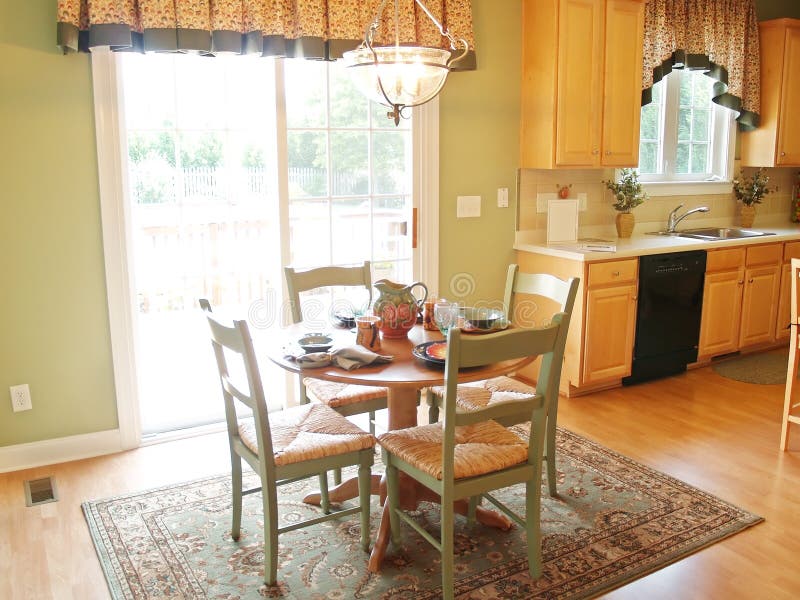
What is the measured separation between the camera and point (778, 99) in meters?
5.32

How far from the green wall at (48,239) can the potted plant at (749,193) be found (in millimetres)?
4681

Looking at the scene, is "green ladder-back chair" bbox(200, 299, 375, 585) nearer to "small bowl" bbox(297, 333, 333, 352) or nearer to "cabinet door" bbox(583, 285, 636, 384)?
"small bowl" bbox(297, 333, 333, 352)

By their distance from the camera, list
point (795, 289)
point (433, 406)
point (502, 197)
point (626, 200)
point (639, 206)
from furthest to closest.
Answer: point (639, 206), point (626, 200), point (502, 197), point (795, 289), point (433, 406)

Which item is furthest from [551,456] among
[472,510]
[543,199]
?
[543,199]

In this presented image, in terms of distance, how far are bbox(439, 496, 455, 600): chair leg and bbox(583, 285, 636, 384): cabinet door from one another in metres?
2.19

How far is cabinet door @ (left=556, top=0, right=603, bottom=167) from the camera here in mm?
4152

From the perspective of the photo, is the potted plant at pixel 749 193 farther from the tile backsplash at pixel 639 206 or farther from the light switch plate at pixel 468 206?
the light switch plate at pixel 468 206

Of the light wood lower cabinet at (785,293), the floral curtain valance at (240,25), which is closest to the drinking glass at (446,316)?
the floral curtain valance at (240,25)

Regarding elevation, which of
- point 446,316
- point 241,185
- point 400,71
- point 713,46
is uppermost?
point 713,46

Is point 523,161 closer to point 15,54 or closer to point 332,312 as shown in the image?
point 332,312

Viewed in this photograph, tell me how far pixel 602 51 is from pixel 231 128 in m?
2.23

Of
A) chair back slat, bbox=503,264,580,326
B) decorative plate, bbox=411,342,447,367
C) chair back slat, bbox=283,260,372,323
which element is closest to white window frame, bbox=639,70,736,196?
chair back slat, bbox=503,264,580,326

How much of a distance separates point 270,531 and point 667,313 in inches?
121

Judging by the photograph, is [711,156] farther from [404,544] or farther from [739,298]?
[404,544]
